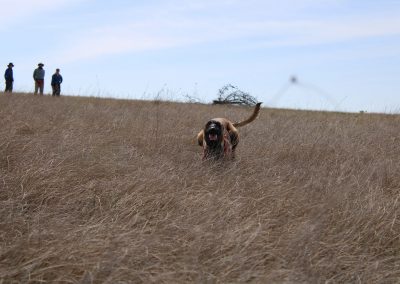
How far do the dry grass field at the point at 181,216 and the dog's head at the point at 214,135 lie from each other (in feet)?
0.79

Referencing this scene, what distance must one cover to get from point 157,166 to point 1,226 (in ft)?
6.86

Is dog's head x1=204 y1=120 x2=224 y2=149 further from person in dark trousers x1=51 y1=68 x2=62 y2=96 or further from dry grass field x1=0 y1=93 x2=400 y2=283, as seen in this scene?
person in dark trousers x1=51 y1=68 x2=62 y2=96

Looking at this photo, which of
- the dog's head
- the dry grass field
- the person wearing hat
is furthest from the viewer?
the person wearing hat

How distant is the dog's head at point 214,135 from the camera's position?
619cm

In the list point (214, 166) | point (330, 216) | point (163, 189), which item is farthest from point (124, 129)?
point (330, 216)

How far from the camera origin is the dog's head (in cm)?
619

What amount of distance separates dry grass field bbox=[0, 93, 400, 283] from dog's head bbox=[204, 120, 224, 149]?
24 cm

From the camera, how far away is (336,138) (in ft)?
27.1

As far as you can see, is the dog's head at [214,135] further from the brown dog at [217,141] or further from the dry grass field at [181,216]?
the dry grass field at [181,216]

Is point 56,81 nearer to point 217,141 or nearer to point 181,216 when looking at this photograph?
point 217,141

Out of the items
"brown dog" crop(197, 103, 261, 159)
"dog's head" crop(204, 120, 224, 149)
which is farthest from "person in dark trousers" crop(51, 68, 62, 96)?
"dog's head" crop(204, 120, 224, 149)

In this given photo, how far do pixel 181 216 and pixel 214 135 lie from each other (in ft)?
9.54

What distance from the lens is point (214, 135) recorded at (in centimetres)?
628

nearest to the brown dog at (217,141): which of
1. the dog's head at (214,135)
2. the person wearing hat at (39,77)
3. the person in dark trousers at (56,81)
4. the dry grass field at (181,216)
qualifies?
the dog's head at (214,135)
